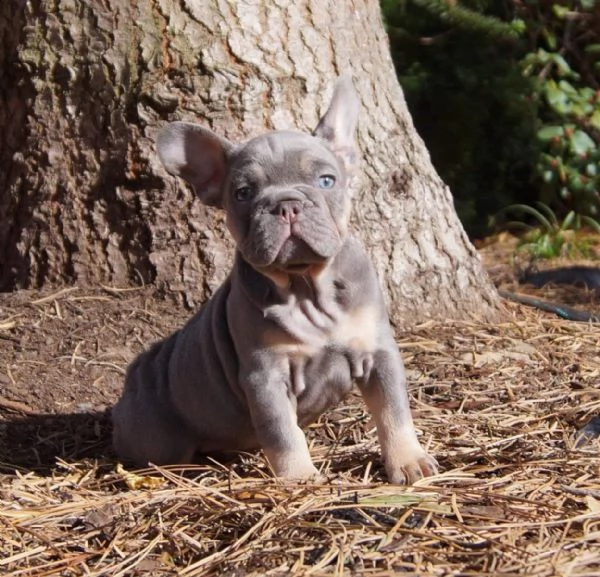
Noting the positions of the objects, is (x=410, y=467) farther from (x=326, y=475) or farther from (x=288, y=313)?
(x=288, y=313)

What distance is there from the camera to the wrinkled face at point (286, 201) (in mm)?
4000

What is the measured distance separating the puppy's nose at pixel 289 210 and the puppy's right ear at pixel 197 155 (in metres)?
0.55

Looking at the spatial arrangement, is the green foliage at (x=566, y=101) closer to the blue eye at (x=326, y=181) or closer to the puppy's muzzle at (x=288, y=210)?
the blue eye at (x=326, y=181)

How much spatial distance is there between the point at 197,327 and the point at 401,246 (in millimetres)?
1630

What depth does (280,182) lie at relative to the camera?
418cm

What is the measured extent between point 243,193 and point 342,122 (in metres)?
0.59

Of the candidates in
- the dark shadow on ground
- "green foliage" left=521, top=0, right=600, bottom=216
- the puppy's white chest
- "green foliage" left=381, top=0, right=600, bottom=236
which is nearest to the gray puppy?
the puppy's white chest

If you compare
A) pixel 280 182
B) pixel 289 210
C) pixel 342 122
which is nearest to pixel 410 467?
pixel 289 210

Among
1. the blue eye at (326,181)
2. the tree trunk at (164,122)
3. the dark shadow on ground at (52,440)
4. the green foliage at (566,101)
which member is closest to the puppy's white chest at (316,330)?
the blue eye at (326,181)

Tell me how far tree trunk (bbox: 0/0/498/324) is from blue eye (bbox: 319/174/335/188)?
1.46 m

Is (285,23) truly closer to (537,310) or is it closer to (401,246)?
(401,246)

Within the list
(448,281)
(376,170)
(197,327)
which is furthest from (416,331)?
(197,327)

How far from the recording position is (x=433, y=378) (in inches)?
208

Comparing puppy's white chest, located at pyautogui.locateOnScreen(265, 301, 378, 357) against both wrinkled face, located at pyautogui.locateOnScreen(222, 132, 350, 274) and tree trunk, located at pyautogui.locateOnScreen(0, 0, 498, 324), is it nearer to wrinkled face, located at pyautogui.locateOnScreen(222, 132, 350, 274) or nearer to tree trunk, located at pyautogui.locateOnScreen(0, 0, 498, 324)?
wrinkled face, located at pyautogui.locateOnScreen(222, 132, 350, 274)
